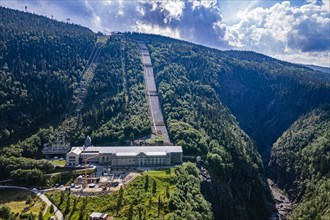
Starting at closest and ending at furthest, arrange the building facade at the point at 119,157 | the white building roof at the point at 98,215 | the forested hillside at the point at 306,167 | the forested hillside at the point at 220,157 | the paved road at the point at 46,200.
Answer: the white building roof at the point at 98,215, the paved road at the point at 46,200, the building facade at the point at 119,157, the forested hillside at the point at 220,157, the forested hillside at the point at 306,167

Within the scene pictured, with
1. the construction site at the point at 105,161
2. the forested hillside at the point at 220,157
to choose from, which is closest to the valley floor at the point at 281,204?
the forested hillside at the point at 220,157

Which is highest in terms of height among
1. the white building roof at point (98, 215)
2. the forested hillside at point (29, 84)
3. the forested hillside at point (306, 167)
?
the forested hillside at point (29, 84)

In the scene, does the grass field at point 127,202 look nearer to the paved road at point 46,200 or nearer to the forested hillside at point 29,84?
the paved road at point 46,200

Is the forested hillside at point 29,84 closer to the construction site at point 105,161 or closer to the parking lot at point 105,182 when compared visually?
the construction site at point 105,161

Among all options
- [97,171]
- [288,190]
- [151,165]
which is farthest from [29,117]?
[288,190]

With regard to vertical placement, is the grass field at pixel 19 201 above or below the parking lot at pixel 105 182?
below

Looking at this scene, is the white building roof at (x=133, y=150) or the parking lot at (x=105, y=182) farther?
Result: the white building roof at (x=133, y=150)

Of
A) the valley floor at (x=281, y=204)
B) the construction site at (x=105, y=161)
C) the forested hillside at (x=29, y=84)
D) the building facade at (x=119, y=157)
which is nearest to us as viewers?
the construction site at (x=105, y=161)
